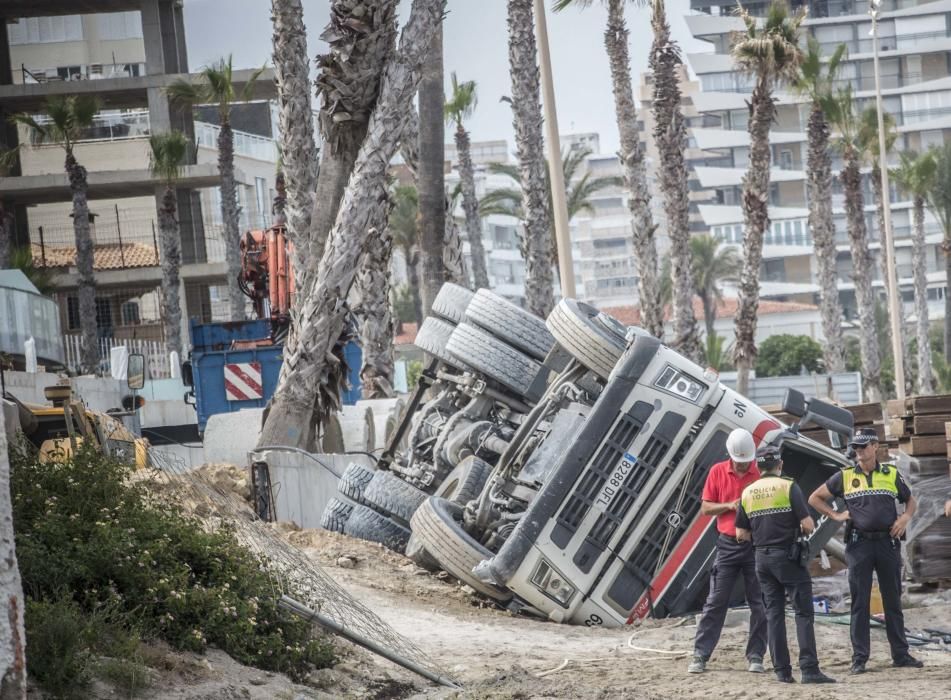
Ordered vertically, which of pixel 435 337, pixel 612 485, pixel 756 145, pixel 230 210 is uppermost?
pixel 756 145

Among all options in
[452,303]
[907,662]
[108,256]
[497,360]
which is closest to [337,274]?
[452,303]

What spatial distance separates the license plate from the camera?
13102 millimetres

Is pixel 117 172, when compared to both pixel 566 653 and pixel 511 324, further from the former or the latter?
pixel 566 653

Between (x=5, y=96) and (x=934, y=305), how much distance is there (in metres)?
79.2

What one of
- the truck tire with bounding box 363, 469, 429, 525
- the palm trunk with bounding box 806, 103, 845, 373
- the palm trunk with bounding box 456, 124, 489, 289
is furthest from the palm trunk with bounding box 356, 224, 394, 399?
the palm trunk with bounding box 456, 124, 489, 289

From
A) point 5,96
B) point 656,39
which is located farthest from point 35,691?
point 5,96

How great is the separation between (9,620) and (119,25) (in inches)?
2578

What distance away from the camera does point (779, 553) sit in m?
10.6

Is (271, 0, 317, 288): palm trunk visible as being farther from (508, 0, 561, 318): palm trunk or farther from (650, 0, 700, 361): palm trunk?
(650, 0, 700, 361): palm trunk

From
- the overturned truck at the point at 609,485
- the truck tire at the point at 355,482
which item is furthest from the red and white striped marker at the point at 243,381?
the overturned truck at the point at 609,485

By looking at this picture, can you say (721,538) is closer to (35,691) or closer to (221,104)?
(35,691)

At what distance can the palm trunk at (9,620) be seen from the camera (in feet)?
22.4

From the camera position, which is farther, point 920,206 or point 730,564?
point 920,206

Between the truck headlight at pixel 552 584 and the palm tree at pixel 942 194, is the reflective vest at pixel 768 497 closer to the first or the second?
the truck headlight at pixel 552 584
